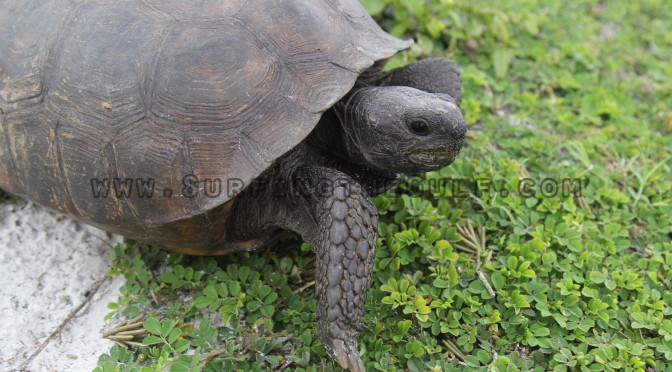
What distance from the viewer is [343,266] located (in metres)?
2.45

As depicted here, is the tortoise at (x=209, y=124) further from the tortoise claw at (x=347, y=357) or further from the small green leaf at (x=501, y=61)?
the small green leaf at (x=501, y=61)

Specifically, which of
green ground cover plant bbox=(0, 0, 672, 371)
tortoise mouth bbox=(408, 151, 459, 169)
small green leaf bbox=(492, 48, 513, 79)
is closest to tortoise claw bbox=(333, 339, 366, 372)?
green ground cover plant bbox=(0, 0, 672, 371)

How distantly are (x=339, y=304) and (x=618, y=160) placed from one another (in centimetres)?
244

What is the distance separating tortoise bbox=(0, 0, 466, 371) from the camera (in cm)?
250

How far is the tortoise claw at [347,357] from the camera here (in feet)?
7.84

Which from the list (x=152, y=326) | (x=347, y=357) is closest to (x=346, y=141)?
(x=347, y=357)

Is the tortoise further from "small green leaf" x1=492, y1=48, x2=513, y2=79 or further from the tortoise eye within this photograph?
"small green leaf" x1=492, y1=48, x2=513, y2=79

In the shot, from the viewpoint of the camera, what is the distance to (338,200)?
98.7 inches

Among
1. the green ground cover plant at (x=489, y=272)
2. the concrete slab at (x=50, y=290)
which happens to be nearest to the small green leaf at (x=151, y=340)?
the green ground cover plant at (x=489, y=272)

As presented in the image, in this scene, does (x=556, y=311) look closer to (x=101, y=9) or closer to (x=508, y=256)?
(x=508, y=256)

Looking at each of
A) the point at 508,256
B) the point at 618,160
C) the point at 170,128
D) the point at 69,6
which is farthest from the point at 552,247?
the point at 69,6

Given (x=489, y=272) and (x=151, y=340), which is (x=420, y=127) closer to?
(x=489, y=272)

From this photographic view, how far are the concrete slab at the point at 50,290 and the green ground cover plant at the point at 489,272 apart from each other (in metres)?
0.14

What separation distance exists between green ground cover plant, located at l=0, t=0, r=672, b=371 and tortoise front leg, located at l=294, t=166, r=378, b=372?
172mm
